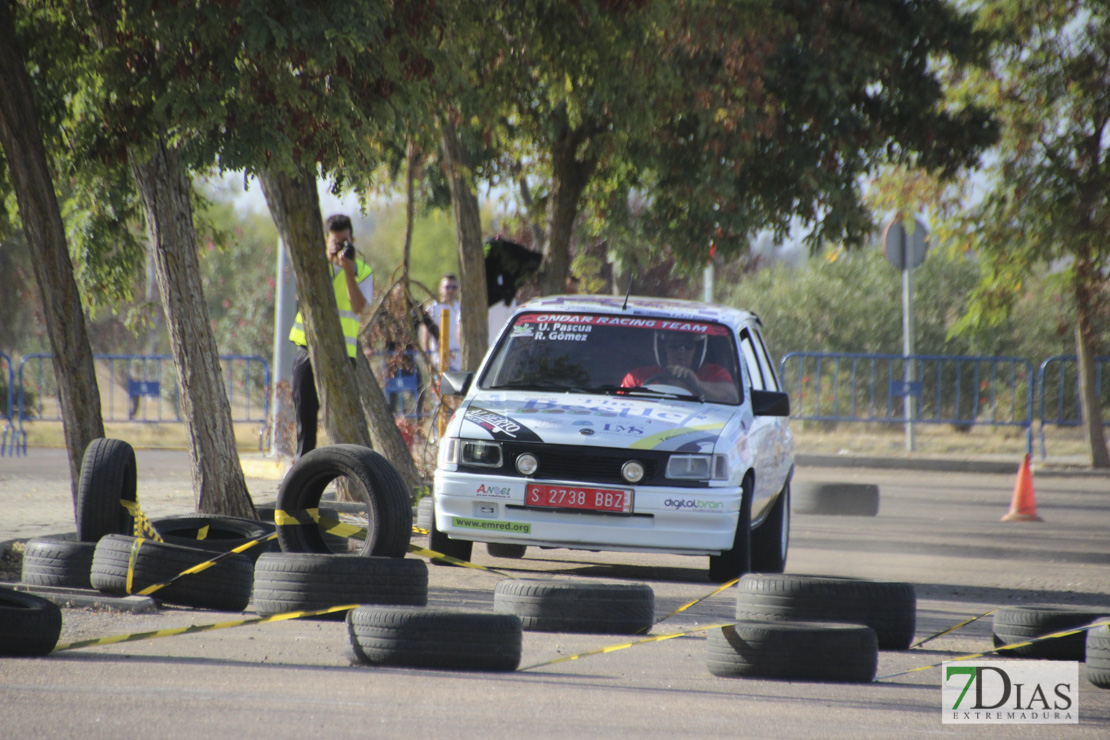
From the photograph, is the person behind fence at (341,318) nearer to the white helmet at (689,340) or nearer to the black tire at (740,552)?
the white helmet at (689,340)

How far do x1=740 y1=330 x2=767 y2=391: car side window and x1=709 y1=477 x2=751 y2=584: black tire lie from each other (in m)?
1.22

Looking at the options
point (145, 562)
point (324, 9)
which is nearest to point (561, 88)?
point (324, 9)

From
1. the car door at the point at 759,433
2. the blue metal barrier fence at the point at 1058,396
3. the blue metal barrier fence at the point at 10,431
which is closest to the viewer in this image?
the car door at the point at 759,433

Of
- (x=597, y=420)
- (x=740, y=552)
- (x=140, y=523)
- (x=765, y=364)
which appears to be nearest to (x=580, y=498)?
(x=597, y=420)

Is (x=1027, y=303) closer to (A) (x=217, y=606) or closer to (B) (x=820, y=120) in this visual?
(B) (x=820, y=120)

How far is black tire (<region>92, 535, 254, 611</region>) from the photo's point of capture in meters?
7.11

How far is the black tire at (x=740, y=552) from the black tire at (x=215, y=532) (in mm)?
2783

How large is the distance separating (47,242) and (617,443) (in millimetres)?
3925

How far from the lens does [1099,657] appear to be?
19.2ft

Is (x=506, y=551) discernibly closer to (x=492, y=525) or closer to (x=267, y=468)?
(x=492, y=525)

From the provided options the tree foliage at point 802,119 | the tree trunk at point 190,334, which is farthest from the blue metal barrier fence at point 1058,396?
the tree trunk at point 190,334

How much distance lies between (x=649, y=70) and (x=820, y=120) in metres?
3.03

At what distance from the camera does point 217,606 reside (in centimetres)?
714

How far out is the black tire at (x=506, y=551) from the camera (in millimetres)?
10094
